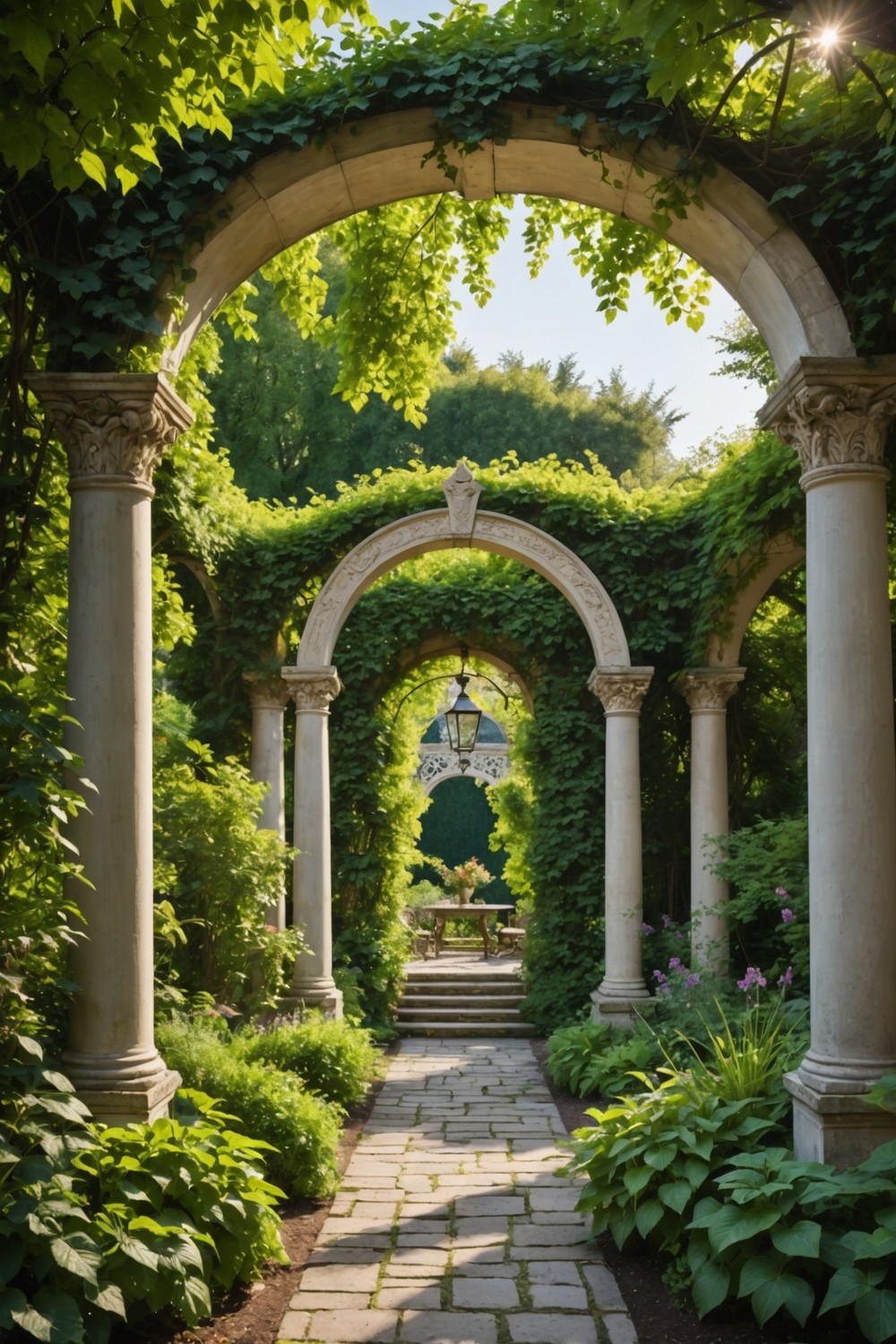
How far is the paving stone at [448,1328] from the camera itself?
436cm

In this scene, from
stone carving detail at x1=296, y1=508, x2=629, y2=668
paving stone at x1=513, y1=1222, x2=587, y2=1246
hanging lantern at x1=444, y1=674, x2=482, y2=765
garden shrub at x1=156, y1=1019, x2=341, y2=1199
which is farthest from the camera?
hanging lantern at x1=444, y1=674, x2=482, y2=765

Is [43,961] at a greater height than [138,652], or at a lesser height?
lesser

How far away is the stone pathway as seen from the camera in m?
4.51

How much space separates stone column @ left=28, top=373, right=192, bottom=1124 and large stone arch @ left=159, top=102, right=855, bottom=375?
564 mm

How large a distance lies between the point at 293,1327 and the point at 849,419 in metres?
4.15

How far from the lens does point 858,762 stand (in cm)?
499

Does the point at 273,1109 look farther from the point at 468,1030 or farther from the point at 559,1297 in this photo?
the point at 468,1030

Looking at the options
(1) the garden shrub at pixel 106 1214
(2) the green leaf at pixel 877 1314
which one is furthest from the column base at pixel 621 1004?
(2) the green leaf at pixel 877 1314

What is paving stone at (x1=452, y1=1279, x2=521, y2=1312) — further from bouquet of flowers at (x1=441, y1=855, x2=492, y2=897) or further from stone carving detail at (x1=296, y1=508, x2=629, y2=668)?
bouquet of flowers at (x1=441, y1=855, x2=492, y2=897)

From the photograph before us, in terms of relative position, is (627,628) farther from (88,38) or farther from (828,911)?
(88,38)

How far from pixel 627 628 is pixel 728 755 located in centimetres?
162

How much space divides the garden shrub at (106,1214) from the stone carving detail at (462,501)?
7.02 m

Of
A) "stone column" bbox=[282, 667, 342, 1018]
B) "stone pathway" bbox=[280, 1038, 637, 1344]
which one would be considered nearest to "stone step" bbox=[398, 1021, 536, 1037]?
"stone column" bbox=[282, 667, 342, 1018]

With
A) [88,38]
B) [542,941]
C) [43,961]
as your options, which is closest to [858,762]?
[43,961]
